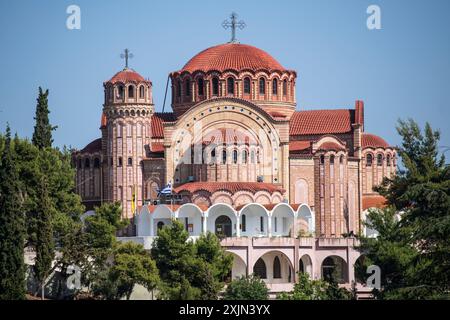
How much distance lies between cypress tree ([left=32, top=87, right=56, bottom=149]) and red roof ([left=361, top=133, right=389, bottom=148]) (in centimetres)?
2721

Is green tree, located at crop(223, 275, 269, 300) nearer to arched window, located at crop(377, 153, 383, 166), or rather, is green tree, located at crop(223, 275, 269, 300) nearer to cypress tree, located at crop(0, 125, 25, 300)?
cypress tree, located at crop(0, 125, 25, 300)

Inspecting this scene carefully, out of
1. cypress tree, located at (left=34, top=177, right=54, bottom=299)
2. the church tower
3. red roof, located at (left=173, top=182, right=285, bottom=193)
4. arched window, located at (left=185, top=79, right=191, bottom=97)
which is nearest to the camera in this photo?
cypress tree, located at (left=34, top=177, right=54, bottom=299)

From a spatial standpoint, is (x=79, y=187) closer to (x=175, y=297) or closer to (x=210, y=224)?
(x=210, y=224)

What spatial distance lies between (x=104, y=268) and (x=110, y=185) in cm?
1813

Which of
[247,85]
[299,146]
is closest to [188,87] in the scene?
[247,85]

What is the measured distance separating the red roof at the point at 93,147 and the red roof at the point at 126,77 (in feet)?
18.6

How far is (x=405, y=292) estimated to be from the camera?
7012cm

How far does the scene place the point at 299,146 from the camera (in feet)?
371

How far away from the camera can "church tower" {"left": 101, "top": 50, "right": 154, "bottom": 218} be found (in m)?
108

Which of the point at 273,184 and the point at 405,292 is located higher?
the point at 273,184

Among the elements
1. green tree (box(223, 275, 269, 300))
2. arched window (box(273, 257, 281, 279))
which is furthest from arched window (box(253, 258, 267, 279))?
green tree (box(223, 275, 269, 300))

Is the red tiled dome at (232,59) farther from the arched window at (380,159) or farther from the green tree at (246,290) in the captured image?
the green tree at (246,290)
